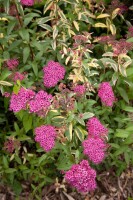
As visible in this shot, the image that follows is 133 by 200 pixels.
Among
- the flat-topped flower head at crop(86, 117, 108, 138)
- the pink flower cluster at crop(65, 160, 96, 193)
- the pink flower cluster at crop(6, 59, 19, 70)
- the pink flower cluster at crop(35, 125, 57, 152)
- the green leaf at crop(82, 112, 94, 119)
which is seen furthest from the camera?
the pink flower cluster at crop(6, 59, 19, 70)

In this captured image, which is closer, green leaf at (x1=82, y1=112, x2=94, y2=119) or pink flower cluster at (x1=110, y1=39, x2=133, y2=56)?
green leaf at (x1=82, y1=112, x2=94, y2=119)

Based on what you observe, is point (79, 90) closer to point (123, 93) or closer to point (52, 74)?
point (52, 74)

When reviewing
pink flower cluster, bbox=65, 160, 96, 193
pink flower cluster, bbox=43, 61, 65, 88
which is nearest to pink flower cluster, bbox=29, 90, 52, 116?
pink flower cluster, bbox=43, 61, 65, 88

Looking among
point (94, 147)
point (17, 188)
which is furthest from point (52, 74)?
point (17, 188)

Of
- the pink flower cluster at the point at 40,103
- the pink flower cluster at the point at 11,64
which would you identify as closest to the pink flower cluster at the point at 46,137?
the pink flower cluster at the point at 40,103

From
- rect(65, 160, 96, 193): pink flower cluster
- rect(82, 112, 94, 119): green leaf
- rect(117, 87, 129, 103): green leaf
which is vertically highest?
rect(82, 112, 94, 119): green leaf

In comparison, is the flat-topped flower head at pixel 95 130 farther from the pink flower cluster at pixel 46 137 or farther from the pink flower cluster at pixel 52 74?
the pink flower cluster at pixel 52 74

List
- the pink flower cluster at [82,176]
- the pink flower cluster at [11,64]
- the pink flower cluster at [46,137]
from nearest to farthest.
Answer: the pink flower cluster at [82,176]
the pink flower cluster at [46,137]
the pink flower cluster at [11,64]

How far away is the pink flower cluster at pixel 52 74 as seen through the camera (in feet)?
8.67

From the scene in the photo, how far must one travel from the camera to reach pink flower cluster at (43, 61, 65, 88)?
2643 millimetres

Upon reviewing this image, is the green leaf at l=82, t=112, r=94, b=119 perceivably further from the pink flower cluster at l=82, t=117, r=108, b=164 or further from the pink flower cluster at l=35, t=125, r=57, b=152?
the pink flower cluster at l=35, t=125, r=57, b=152

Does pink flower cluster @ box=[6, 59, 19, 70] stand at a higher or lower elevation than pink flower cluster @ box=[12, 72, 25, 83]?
higher

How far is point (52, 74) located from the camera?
2.65 meters

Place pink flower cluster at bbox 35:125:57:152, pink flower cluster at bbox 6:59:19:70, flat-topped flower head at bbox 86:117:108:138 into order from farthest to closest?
pink flower cluster at bbox 6:59:19:70 < flat-topped flower head at bbox 86:117:108:138 < pink flower cluster at bbox 35:125:57:152
